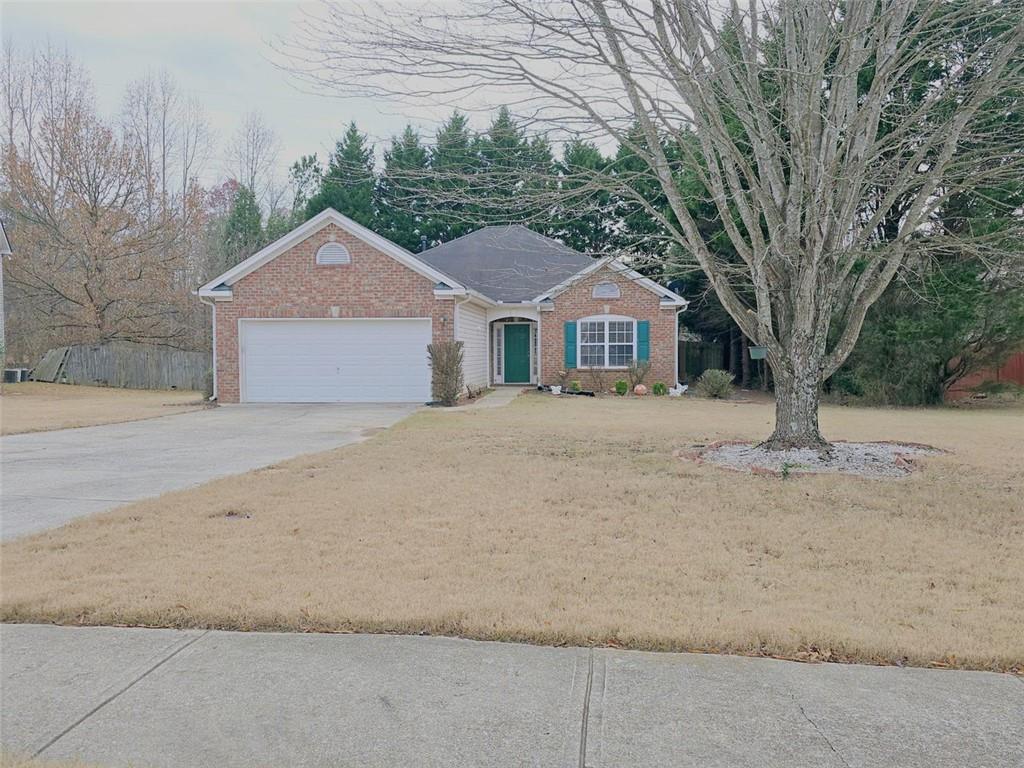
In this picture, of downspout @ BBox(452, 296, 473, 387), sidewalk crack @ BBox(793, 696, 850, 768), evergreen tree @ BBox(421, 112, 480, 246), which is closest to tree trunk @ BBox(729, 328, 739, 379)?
downspout @ BBox(452, 296, 473, 387)

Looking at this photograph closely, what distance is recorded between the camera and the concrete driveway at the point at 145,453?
6.65m

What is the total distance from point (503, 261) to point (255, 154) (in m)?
18.8

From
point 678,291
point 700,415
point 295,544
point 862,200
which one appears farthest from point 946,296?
point 295,544

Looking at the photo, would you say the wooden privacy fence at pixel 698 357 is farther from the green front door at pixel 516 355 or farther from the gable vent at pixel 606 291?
the green front door at pixel 516 355

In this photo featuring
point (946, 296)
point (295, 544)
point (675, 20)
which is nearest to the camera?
point (295, 544)

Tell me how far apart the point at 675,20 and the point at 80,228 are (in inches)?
1005

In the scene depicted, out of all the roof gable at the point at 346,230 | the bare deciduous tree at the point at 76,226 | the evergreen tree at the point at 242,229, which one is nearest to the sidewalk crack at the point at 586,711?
the roof gable at the point at 346,230

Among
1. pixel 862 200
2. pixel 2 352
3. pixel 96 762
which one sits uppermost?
pixel 862 200

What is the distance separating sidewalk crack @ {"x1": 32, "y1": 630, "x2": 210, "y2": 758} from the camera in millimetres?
2670

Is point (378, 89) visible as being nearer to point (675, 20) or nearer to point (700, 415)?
point (675, 20)

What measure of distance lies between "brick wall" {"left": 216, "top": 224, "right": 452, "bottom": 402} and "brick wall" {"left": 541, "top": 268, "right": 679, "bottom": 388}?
492 cm

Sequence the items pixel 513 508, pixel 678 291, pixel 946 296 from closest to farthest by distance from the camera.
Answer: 1. pixel 513 508
2. pixel 946 296
3. pixel 678 291

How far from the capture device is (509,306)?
71.7 ft

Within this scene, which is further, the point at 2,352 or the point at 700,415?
the point at 2,352
